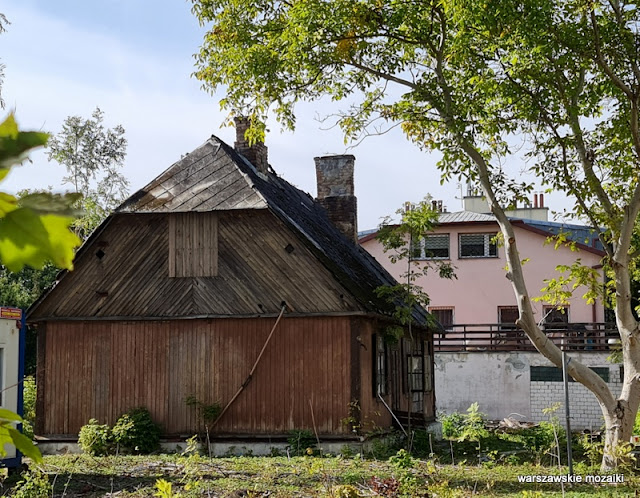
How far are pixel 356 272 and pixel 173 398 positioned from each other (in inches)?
211

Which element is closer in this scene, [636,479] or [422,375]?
[636,479]

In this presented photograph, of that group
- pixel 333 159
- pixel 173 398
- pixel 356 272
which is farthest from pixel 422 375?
pixel 173 398

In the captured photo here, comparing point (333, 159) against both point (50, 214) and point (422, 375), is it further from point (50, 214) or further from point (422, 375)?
point (50, 214)

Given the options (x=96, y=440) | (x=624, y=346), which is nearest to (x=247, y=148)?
(x=96, y=440)

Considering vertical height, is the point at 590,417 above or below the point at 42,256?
below

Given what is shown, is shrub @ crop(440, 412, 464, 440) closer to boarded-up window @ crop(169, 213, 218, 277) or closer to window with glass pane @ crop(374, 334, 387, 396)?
window with glass pane @ crop(374, 334, 387, 396)

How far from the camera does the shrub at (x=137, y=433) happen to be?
62.0ft

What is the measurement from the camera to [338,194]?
89.0 feet

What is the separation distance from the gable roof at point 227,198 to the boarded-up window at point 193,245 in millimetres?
437

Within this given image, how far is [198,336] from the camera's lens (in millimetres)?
19906

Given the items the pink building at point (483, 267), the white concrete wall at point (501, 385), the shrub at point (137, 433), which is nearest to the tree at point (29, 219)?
the shrub at point (137, 433)

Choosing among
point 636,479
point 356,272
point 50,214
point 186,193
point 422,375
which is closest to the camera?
point 50,214

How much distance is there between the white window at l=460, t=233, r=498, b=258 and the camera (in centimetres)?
3909

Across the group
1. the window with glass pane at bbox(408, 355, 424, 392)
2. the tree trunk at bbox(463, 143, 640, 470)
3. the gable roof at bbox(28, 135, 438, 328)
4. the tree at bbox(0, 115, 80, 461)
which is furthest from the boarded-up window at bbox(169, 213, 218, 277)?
the tree at bbox(0, 115, 80, 461)
